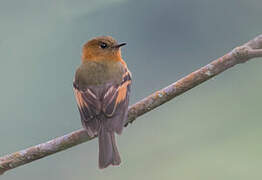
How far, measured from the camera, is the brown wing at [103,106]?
13.6 ft

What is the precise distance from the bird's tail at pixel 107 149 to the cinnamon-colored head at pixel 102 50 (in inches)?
38.1

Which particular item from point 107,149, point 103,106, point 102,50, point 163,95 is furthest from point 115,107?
point 102,50

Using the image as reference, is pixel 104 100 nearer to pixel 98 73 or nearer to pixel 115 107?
pixel 115 107

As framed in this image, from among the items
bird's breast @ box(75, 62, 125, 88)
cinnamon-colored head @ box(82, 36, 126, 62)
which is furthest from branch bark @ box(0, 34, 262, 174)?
cinnamon-colored head @ box(82, 36, 126, 62)

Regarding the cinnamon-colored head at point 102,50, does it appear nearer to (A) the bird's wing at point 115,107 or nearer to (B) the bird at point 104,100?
(B) the bird at point 104,100

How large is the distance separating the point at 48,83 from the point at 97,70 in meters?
5.57

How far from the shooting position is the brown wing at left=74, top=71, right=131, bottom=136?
4.14m

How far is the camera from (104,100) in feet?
14.0

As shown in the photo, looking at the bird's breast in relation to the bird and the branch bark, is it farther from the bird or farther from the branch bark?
the branch bark

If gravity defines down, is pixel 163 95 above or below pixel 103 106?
below

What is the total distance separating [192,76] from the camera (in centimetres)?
396

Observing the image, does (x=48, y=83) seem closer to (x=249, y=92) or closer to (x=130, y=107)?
(x=249, y=92)

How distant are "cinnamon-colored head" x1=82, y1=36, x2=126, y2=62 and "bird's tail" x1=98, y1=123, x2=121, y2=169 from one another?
3.18ft

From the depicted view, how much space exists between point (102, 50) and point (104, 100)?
92 centimetres
